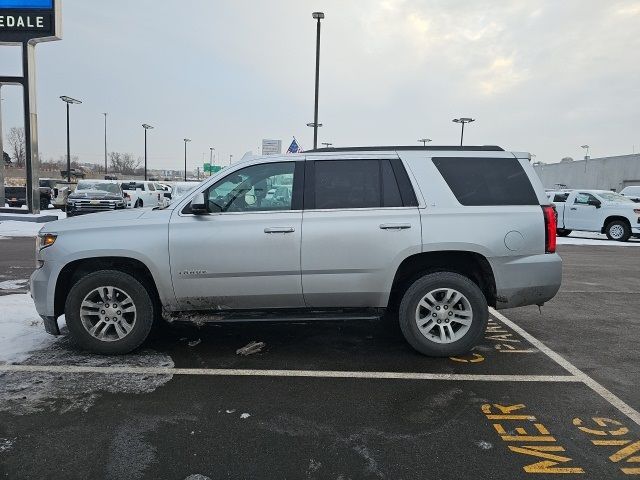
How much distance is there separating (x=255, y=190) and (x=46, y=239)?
2.02 metres

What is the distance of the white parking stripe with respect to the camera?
14.1 ft

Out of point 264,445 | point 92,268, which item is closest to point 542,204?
point 264,445

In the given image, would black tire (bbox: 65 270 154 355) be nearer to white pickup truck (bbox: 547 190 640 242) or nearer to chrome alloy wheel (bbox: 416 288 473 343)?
chrome alloy wheel (bbox: 416 288 473 343)

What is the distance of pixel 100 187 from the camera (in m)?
22.2

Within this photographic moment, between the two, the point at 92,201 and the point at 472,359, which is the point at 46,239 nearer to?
the point at 472,359

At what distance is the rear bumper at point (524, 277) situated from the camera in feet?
15.5

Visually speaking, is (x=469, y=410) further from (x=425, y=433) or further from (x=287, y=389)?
(x=287, y=389)

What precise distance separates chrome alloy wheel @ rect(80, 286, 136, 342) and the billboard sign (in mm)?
18128

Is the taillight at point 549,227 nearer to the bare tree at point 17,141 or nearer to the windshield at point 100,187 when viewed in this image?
the windshield at point 100,187

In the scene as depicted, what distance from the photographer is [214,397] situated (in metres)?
3.86

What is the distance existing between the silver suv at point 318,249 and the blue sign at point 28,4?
18.0 meters

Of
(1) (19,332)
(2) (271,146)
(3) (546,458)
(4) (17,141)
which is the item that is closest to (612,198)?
(2) (271,146)

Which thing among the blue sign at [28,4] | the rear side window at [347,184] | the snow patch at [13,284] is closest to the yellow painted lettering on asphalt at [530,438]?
the rear side window at [347,184]

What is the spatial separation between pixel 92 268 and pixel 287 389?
2.30 m
